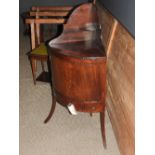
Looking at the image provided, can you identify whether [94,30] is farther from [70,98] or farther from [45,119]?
[45,119]

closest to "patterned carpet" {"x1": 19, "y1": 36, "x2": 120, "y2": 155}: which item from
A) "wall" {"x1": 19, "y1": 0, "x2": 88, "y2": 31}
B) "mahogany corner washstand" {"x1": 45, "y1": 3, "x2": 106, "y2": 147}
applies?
"mahogany corner washstand" {"x1": 45, "y1": 3, "x2": 106, "y2": 147}

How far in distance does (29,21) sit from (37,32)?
1.33ft

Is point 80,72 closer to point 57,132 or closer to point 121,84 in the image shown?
point 121,84

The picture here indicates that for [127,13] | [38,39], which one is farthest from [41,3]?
[127,13]

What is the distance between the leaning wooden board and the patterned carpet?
0.17 meters

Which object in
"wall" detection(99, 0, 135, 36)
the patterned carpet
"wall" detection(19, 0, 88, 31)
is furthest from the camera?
"wall" detection(19, 0, 88, 31)

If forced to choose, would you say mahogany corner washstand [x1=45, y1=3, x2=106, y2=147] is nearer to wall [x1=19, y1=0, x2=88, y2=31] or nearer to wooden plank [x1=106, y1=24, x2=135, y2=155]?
→ wooden plank [x1=106, y1=24, x2=135, y2=155]

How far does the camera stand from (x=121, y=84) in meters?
1.95

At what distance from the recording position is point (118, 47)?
2.08m

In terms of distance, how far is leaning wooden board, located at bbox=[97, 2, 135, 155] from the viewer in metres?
1.67

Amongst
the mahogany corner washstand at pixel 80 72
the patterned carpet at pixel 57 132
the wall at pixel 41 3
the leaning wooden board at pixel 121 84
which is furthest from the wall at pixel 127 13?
the wall at pixel 41 3

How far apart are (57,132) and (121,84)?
0.75 m

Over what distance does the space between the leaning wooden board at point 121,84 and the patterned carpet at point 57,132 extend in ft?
0.57
